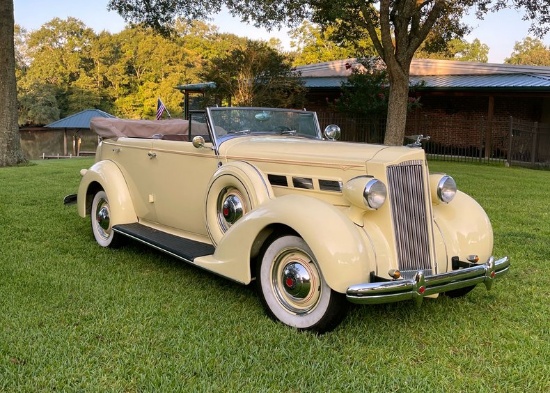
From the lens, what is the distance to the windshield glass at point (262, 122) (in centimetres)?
458

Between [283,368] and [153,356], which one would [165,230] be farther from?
[283,368]

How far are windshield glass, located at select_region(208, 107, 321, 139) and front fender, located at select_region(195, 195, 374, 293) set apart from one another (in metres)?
1.20

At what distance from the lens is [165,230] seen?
16.2 feet

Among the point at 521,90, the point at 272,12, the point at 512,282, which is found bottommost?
the point at 512,282

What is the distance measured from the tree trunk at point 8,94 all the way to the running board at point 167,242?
11.0m

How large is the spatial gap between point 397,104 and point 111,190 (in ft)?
38.4

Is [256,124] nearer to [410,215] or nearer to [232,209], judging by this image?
[232,209]

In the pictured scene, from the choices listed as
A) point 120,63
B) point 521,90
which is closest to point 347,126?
point 521,90

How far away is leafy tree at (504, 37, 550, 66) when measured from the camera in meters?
60.1

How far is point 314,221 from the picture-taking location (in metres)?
3.19

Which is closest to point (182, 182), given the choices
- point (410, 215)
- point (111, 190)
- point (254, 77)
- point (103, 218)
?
point (111, 190)

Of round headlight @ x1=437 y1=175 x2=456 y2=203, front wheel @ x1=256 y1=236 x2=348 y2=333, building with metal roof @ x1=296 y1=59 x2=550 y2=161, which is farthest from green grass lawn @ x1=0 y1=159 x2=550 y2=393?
building with metal roof @ x1=296 y1=59 x2=550 y2=161

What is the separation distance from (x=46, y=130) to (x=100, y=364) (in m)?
32.3

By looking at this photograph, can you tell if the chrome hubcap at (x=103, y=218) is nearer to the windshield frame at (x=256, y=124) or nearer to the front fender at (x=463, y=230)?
the windshield frame at (x=256, y=124)
